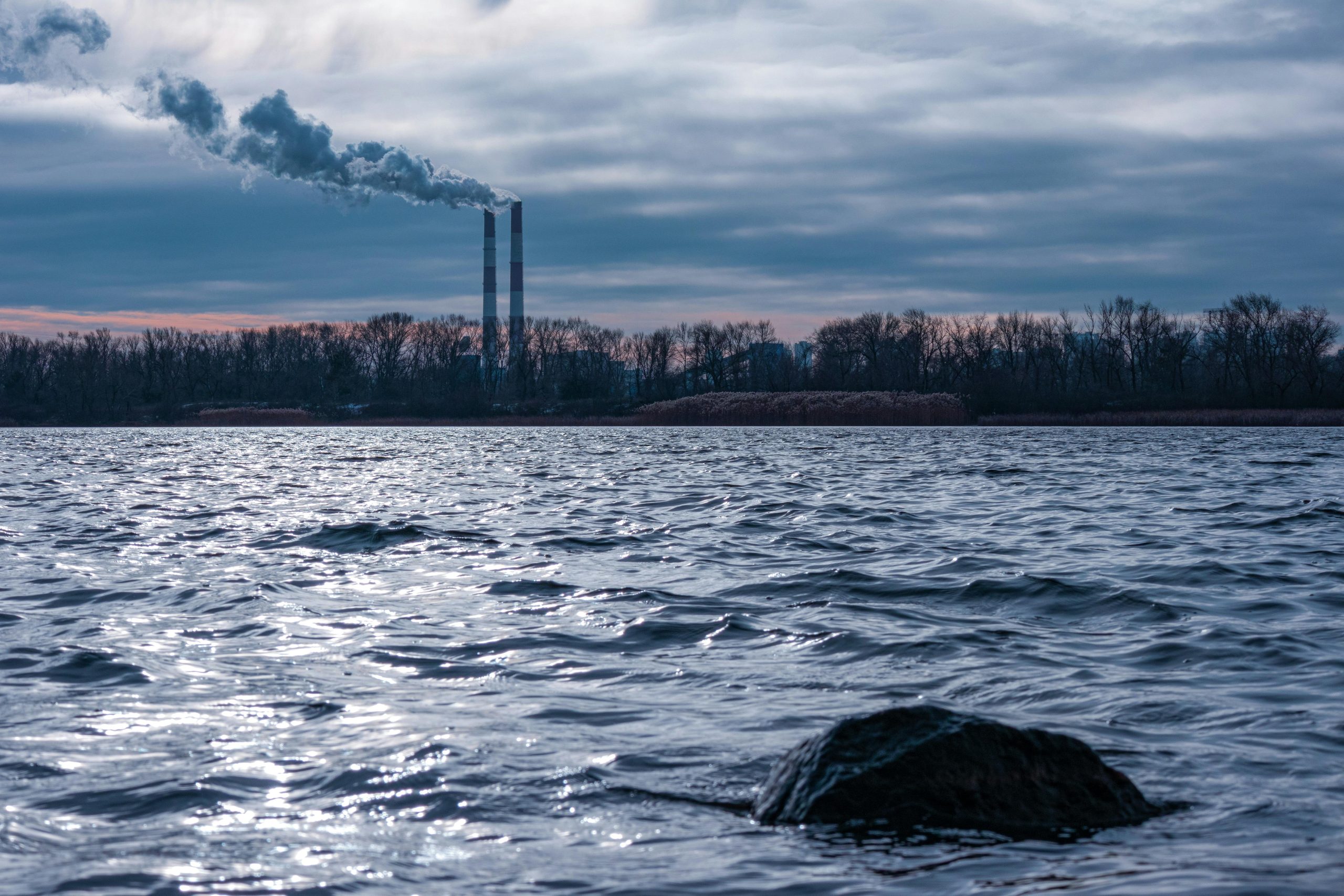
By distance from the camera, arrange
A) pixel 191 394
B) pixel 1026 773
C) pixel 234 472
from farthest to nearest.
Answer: pixel 191 394 < pixel 234 472 < pixel 1026 773

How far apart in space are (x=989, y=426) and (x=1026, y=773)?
3026 inches

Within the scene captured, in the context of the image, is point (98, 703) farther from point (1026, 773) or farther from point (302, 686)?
point (1026, 773)

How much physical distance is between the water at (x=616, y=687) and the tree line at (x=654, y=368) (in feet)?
231

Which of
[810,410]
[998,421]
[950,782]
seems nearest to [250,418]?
[810,410]

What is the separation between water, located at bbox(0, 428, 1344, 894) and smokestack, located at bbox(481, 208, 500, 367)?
86.4m

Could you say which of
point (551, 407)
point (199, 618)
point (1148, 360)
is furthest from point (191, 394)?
point (199, 618)

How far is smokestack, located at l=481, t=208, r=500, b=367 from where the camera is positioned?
343 feet

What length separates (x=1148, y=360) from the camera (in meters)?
107

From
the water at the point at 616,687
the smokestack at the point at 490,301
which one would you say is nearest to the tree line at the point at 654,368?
the smokestack at the point at 490,301

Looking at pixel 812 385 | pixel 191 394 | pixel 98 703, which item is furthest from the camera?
pixel 191 394

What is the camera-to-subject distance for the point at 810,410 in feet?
254

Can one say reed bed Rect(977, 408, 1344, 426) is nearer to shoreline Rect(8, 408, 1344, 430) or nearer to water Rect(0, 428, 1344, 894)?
shoreline Rect(8, 408, 1344, 430)

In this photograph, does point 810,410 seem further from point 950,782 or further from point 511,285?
point 950,782

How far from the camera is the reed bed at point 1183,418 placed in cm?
7331
